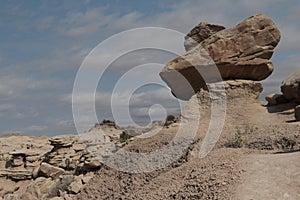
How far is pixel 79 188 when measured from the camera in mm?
13273

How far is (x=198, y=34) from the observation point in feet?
60.0

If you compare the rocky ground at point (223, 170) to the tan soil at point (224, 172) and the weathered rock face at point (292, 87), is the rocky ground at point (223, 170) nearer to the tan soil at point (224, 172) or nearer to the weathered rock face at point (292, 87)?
the tan soil at point (224, 172)

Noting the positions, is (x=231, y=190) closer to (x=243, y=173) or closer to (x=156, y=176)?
(x=243, y=173)

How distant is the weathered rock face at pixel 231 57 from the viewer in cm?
1702

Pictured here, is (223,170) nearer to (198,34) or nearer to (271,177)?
(271,177)

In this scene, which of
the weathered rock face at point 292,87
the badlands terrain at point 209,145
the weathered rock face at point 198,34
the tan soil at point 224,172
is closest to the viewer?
the tan soil at point 224,172

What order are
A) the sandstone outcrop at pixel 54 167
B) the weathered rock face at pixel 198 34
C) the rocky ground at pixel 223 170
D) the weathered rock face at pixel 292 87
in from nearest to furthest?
the rocky ground at pixel 223 170 → the sandstone outcrop at pixel 54 167 → the weathered rock face at pixel 292 87 → the weathered rock face at pixel 198 34

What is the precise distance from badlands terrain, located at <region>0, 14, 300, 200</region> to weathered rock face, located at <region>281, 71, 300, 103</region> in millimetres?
51

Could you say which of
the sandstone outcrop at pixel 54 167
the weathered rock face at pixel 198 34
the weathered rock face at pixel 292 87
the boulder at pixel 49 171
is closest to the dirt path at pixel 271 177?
the sandstone outcrop at pixel 54 167

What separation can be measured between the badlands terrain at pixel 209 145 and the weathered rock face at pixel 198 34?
0.04 metres

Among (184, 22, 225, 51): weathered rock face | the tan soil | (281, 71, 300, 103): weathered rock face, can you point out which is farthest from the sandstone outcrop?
(281, 71, 300, 103): weathered rock face

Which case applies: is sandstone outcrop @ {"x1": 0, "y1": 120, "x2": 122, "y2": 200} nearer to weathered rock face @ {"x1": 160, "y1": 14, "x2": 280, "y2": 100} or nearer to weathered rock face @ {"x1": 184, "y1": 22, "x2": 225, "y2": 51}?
weathered rock face @ {"x1": 160, "y1": 14, "x2": 280, "y2": 100}

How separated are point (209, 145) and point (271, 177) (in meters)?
3.84

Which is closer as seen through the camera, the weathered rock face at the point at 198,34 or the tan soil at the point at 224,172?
the tan soil at the point at 224,172
